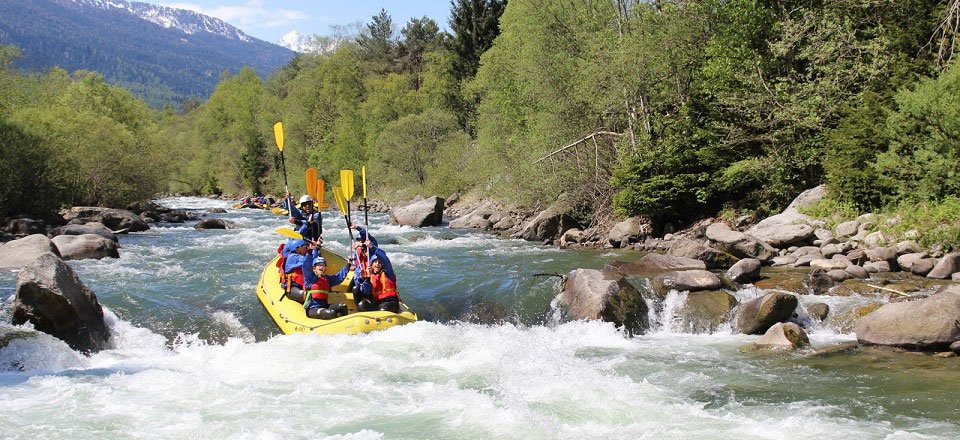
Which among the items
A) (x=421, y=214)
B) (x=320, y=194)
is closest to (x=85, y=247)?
(x=320, y=194)

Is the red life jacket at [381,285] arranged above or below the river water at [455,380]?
above

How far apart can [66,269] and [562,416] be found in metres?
7.17

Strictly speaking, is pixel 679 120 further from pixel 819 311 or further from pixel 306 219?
pixel 306 219

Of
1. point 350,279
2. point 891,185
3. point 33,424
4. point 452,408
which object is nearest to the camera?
point 33,424

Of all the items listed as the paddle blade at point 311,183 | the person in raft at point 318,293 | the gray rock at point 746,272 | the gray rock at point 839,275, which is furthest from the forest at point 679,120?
the person in raft at point 318,293

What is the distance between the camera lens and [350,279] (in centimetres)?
1120

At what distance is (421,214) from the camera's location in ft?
87.6

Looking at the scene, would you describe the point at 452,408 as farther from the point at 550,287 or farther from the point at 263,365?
the point at 550,287

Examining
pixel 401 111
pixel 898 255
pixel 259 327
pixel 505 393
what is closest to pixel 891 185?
pixel 898 255

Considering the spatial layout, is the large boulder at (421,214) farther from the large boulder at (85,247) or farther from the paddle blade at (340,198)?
the paddle blade at (340,198)

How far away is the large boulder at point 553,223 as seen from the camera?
20672 mm

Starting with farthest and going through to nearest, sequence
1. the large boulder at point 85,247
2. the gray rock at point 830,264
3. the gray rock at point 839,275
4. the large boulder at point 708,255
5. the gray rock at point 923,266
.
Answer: the large boulder at point 85,247, the large boulder at point 708,255, the gray rock at point 830,264, the gray rock at point 923,266, the gray rock at point 839,275

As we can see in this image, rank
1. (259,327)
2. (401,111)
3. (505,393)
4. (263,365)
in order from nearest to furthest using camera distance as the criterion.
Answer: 1. (505,393)
2. (263,365)
3. (259,327)
4. (401,111)

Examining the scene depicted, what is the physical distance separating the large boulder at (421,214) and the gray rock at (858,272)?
54.9 feet
